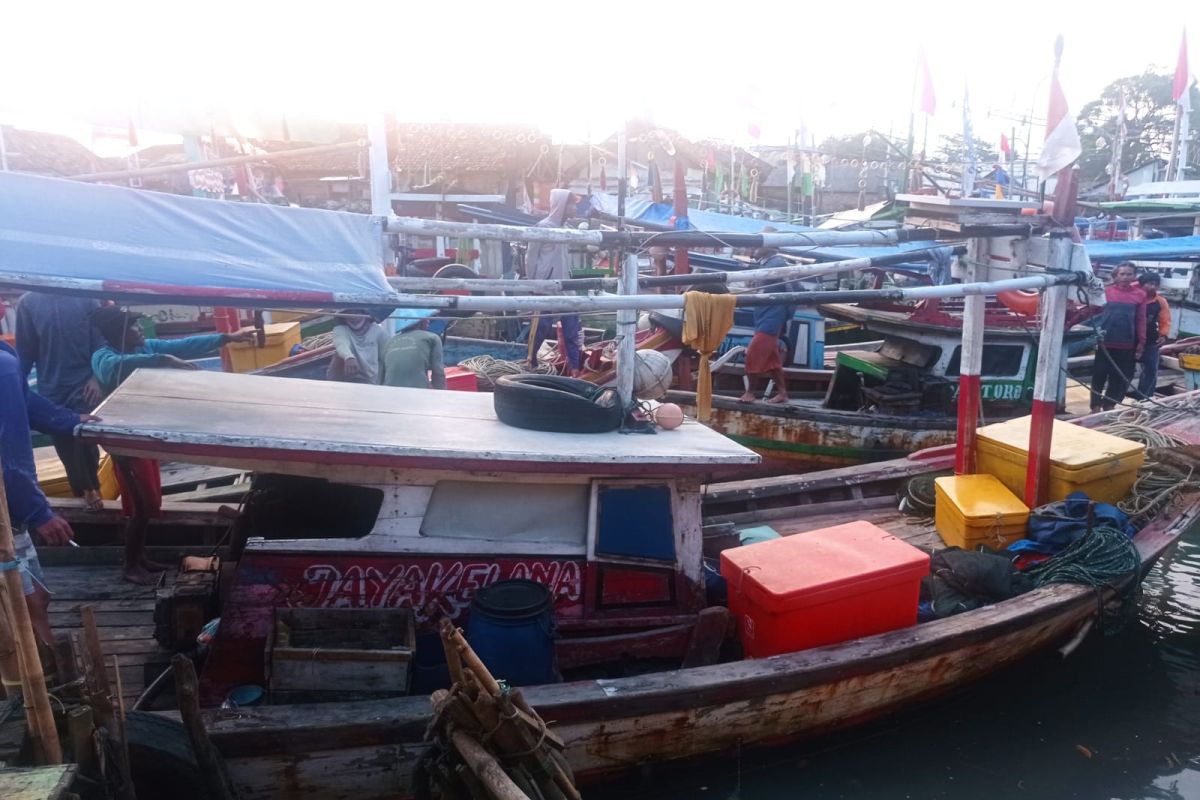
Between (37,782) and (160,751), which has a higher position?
(37,782)

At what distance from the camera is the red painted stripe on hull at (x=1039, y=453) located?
574cm

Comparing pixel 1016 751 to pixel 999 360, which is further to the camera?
pixel 999 360

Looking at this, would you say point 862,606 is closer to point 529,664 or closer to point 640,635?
point 640,635

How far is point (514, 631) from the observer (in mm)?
3854

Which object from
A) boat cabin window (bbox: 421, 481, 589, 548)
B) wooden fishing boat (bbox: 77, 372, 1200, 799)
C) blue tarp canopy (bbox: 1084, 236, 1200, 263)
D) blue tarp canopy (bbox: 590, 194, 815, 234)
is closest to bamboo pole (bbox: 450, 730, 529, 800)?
wooden fishing boat (bbox: 77, 372, 1200, 799)

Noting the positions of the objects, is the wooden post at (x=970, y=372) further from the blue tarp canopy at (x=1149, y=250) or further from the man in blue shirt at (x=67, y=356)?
the blue tarp canopy at (x=1149, y=250)

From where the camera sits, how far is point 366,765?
12.0 feet

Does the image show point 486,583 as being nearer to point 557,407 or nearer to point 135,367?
point 557,407

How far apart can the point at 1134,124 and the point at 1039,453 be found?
150 ft

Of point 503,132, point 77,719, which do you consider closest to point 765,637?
point 77,719

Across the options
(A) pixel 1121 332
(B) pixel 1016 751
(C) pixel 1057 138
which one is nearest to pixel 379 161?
(C) pixel 1057 138

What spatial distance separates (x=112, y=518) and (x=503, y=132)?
1621 centimetres

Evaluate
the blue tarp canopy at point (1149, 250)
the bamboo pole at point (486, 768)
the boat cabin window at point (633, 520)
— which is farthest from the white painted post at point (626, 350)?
the blue tarp canopy at point (1149, 250)

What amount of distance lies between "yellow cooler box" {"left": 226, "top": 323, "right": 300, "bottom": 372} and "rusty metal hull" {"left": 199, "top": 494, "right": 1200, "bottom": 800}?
21.1 ft
